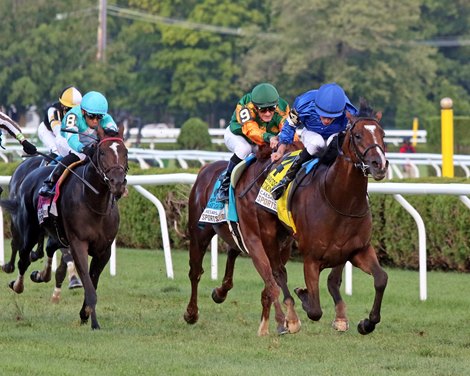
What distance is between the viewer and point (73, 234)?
8.77 meters

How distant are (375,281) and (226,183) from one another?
5.61 feet

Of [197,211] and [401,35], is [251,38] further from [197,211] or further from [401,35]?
[197,211]

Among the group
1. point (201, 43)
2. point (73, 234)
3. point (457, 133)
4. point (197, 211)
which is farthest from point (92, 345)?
point (201, 43)

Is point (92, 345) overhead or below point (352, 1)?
below

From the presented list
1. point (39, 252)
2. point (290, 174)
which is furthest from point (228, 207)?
point (39, 252)

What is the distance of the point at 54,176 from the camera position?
9.25 m

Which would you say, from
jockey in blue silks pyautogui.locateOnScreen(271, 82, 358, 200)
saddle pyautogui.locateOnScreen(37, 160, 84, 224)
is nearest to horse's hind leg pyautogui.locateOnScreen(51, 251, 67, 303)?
saddle pyautogui.locateOnScreen(37, 160, 84, 224)

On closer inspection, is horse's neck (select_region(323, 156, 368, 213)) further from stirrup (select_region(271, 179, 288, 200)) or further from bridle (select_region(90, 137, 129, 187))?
bridle (select_region(90, 137, 129, 187))

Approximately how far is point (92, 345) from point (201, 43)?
141 feet

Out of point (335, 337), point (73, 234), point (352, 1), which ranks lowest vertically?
point (335, 337)

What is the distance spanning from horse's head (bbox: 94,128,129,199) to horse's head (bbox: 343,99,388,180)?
1514 millimetres

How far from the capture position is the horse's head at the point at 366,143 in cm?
712

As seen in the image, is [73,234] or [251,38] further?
[251,38]

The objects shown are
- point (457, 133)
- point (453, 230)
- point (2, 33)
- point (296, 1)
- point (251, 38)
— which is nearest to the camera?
point (453, 230)
